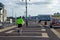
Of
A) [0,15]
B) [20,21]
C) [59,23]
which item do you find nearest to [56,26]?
[59,23]

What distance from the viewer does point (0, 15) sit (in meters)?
140

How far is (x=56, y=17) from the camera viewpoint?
48625mm

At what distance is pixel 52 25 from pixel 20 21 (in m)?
19.2

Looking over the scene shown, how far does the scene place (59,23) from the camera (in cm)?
4731

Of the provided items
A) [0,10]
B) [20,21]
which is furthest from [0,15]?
[20,21]

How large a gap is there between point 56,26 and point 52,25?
977 millimetres

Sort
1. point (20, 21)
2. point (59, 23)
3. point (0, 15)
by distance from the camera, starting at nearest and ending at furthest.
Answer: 1. point (20, 21)
2. point (59, 23)
3. point (0, 15)

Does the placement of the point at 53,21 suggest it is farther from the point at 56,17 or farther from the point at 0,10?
the point at 0,10

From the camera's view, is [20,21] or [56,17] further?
[56,17]

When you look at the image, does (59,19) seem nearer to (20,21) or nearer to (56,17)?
(56,17)

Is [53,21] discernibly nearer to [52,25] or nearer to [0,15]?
[52,25]

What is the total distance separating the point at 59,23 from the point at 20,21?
18.7 meters

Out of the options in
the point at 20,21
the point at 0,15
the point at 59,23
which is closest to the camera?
the point at 20,21

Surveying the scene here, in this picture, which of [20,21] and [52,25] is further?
[52,25]
